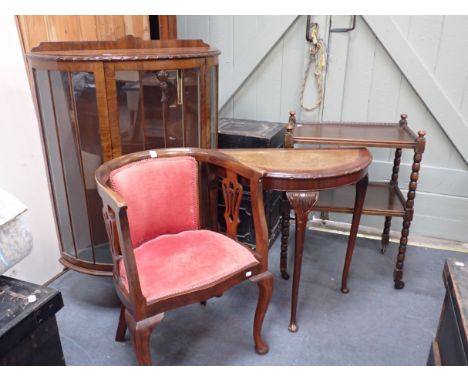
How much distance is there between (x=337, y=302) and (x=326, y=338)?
0.27 metres

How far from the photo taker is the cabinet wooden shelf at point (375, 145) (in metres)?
1.83

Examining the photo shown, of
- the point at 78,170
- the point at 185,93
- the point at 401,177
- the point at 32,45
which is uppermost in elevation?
the point at 32,45

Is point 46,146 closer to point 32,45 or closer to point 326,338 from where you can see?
point 32,45

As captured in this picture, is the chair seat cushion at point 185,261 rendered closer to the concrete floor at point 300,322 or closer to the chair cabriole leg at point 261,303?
the chair cabriole leg at point 261,303

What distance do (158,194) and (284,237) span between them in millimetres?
770

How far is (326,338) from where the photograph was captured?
1750mm

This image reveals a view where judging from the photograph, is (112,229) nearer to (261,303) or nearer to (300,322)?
(261,303)

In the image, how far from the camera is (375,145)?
6.00 ft

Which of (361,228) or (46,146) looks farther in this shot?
(361,228)

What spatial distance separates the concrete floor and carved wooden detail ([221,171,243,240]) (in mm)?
467

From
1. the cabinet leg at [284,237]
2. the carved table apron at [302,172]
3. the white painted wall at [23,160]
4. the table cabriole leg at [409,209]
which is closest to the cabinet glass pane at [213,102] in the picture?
the carved table apron at [302,172]

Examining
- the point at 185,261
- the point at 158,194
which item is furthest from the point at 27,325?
the point at 158,194

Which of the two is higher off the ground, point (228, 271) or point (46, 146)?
point (46, 146)
